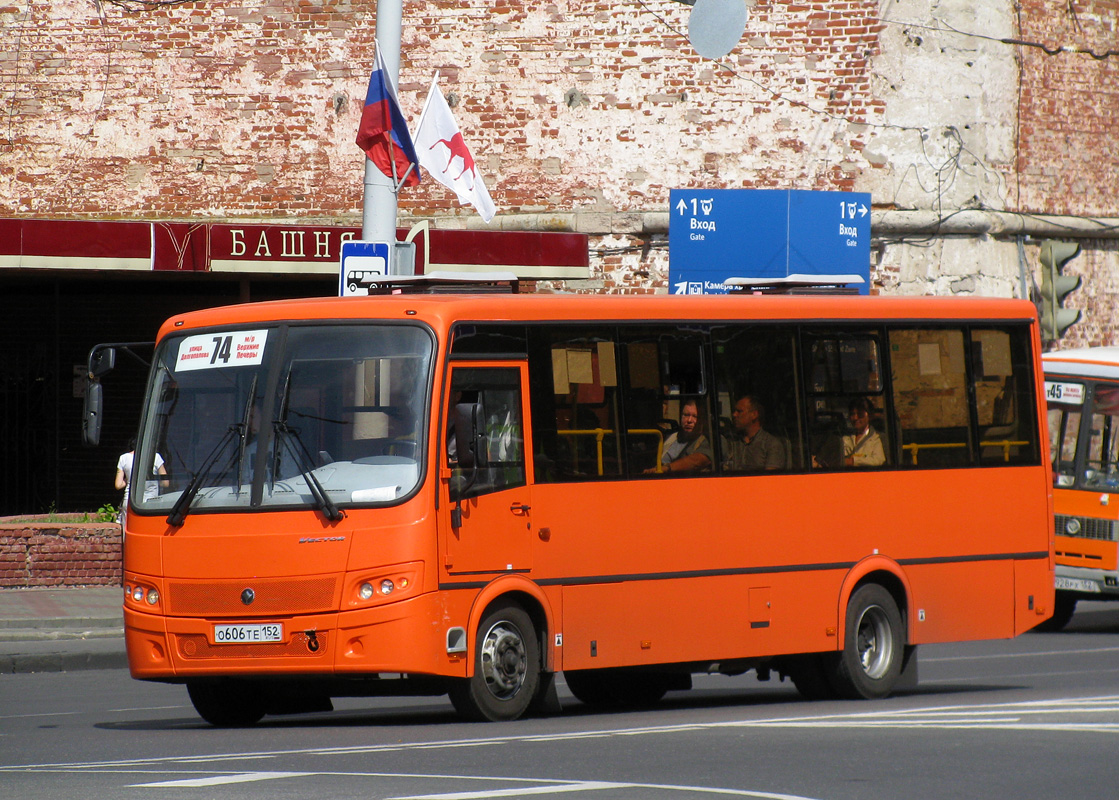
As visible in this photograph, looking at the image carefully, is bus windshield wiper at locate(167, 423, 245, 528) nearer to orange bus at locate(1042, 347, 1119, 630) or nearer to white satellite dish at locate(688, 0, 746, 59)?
orange bus at locate(1042, 347, 1119, 630)

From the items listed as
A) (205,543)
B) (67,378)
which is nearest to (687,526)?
(205,543)

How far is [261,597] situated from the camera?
10.1m

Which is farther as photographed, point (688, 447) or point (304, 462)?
point (688, 447)

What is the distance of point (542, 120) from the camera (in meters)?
23.8

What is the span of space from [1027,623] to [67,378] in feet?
52.8

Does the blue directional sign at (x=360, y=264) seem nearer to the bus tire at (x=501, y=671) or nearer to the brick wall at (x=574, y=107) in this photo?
the bus tire at (x=501, y=671)

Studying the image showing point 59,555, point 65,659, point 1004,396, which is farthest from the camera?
point 59,555

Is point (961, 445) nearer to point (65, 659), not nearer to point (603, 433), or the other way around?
point (603, 433)

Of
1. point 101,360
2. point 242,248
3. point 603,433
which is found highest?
point 242,248

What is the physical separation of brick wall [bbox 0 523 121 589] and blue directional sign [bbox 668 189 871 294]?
7108 mm

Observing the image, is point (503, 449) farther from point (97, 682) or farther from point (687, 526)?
point (97, 682)

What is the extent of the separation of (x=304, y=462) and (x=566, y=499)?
1.64 m

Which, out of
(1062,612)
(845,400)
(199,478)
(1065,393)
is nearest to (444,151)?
(845,400)

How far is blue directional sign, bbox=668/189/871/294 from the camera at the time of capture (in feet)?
69.4
